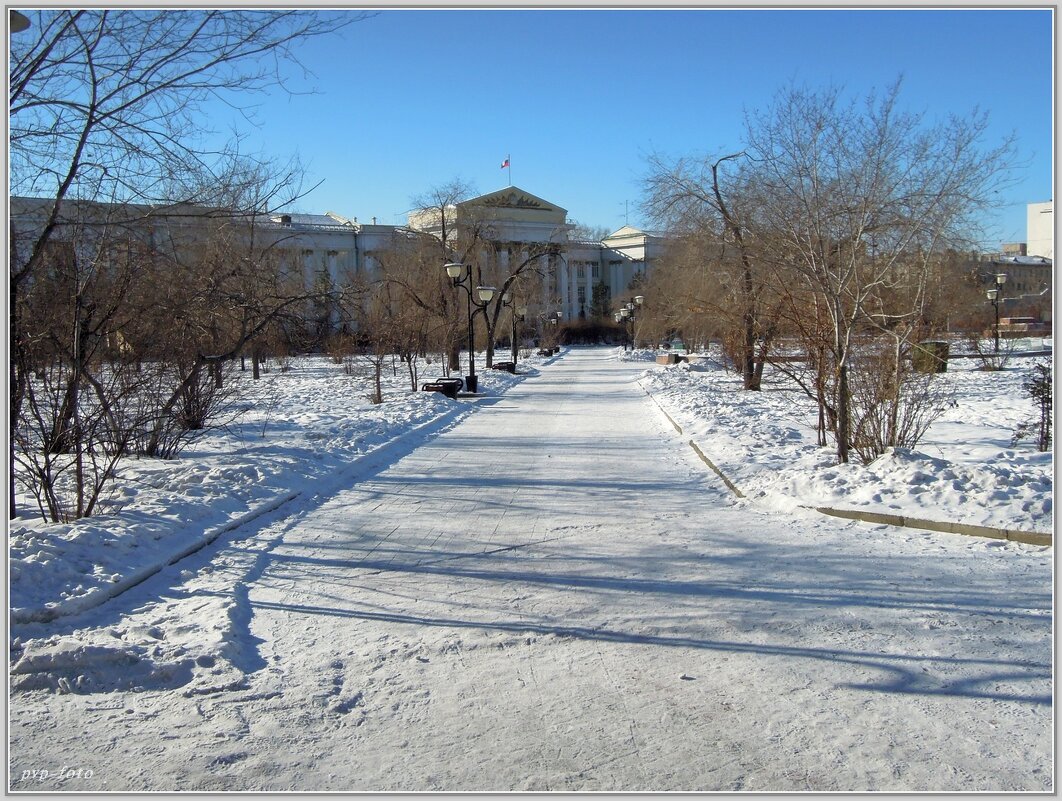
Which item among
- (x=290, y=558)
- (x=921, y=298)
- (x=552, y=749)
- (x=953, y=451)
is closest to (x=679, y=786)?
(x=552, y=749)

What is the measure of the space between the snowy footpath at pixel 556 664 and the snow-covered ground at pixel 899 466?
1.77ft

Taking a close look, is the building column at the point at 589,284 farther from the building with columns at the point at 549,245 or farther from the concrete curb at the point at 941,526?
the concrete curb at the point at 941,526

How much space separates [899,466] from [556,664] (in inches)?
220

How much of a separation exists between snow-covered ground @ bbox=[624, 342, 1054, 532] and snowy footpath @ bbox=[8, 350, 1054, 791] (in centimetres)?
54

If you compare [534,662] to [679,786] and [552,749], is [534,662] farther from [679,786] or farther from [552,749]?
[679,786]

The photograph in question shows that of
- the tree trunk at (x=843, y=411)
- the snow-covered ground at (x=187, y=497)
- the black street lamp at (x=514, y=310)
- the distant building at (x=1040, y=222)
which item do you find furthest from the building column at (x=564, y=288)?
the tree trunk at (x=843, y=411)

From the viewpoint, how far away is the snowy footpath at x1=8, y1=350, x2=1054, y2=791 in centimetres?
351

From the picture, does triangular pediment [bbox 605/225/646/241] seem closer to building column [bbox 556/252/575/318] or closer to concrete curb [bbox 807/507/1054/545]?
building column [bbox 556/252/575/318]

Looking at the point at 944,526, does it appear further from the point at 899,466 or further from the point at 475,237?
the point at 475,237

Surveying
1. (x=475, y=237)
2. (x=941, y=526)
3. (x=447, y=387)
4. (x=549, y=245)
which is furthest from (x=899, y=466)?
(x=549, y=245)

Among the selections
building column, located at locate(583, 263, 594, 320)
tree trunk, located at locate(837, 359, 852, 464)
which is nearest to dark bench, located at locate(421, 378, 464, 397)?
tree trunk, located at locate(837, 359, 852, 464)

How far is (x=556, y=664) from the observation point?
4555mm

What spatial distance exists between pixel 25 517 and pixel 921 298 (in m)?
9.61

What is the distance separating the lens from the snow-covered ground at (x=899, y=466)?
25.0 feet
